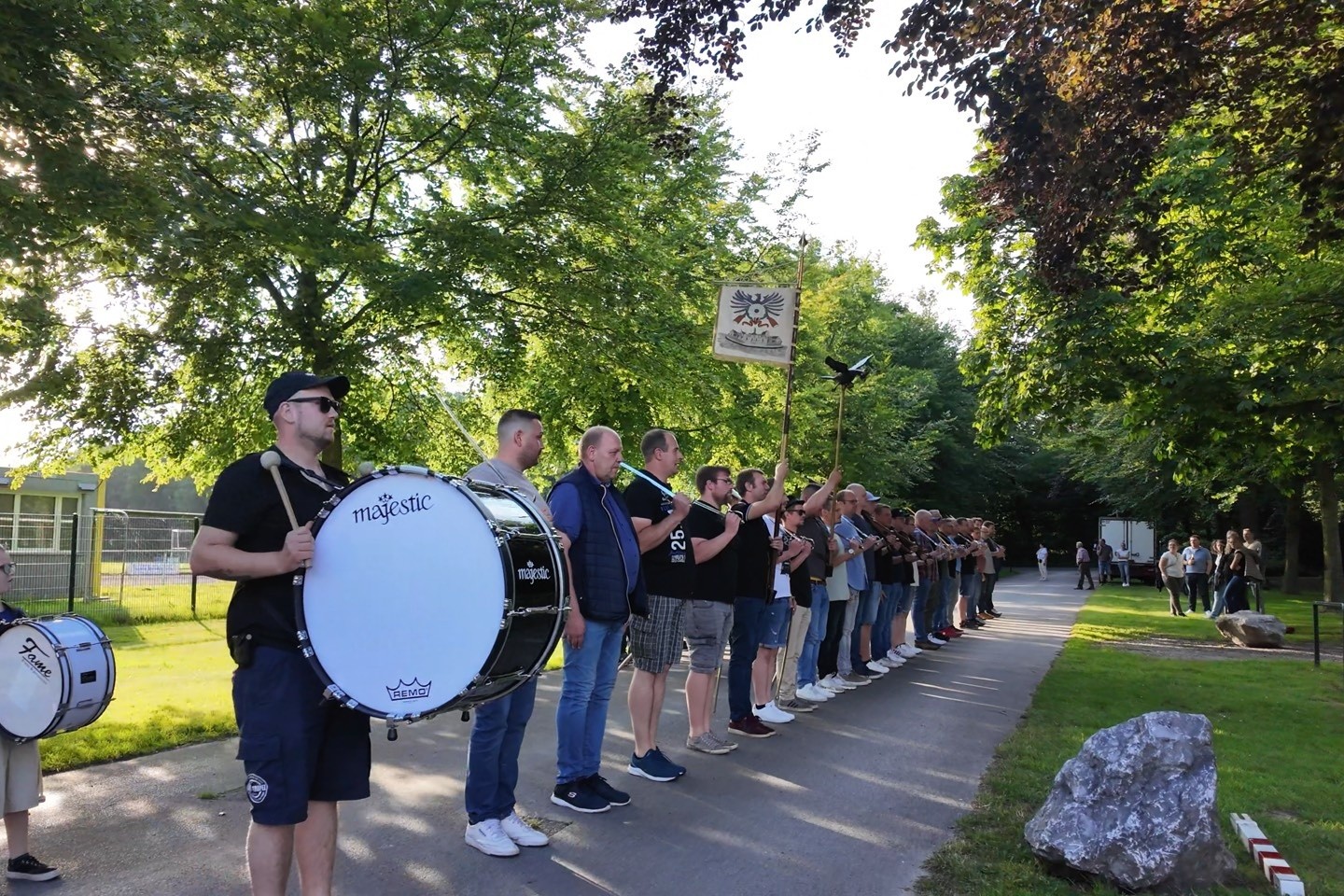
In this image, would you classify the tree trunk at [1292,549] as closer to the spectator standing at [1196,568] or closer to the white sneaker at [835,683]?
the spectator standing at [1196,568]

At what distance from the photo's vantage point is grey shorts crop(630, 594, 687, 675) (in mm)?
6910

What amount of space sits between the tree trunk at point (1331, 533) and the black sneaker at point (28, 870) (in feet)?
91.2

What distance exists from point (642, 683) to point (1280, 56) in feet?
24.8

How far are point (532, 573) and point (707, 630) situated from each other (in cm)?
365

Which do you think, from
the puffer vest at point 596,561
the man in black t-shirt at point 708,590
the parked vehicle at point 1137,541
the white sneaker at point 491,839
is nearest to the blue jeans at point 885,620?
the man in black t-shirt at point 708,590

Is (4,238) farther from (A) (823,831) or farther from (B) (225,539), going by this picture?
(A) (823,831)

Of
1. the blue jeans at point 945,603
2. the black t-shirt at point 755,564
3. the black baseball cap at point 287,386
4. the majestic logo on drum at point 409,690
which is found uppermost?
the black baseball cap at point 287,386

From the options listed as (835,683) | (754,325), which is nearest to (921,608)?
(835,683)

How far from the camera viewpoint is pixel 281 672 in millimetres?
3652

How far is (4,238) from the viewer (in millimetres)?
6816

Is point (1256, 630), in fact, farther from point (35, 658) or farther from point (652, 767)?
point (35, 658)

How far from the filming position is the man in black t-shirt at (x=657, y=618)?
684 cm

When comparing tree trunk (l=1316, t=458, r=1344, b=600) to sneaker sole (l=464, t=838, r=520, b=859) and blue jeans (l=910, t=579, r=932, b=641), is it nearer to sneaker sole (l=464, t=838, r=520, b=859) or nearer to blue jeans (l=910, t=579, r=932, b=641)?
blue jeans (l=910, t=579, r=932, b=641)

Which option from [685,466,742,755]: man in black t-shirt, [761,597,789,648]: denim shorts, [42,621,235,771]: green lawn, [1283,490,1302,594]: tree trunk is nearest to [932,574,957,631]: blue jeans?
[761,597,789,648]: denim shorts
